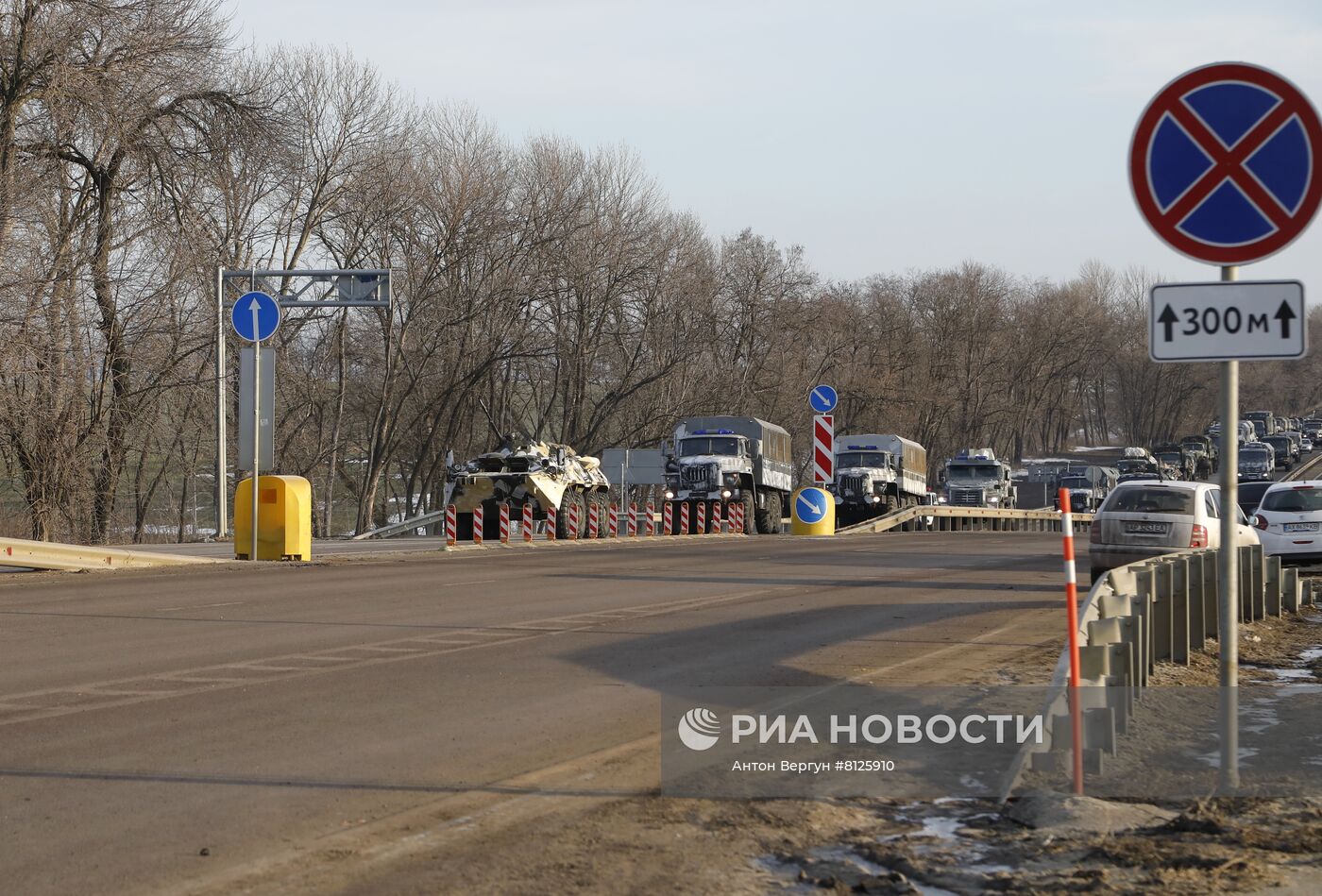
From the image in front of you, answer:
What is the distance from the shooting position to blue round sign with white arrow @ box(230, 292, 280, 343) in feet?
78.3

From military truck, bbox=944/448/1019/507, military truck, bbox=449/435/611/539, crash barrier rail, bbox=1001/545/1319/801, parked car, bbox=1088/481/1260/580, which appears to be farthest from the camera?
military truck, bbox=944/448/1019/507

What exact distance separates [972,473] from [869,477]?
35.4 feet

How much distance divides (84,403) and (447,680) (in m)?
29.2

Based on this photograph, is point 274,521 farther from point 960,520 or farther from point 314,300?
point 960,520

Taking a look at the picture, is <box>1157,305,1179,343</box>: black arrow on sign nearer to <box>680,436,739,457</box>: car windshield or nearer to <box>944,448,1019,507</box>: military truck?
<box>680,436,739,457</box>: car windshield

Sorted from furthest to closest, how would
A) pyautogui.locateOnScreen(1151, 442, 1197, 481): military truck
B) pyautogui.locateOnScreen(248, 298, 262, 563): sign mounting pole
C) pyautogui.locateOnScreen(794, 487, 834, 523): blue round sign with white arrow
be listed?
pyautogui.locateOnScreen(1151, 442, 1197, 481): military truck < pyautogui.locateOnScreen(794, 487, 834, 523): blue round sign with white arrow < pyautogui.locateOnScreen(248, 298, 262, 563): sign mounting pole

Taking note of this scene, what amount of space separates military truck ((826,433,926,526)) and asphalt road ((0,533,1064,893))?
29.0 meters

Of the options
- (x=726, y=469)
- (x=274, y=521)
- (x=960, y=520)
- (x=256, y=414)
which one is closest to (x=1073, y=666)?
(x=274, y=521)

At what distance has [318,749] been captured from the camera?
807 centimetres

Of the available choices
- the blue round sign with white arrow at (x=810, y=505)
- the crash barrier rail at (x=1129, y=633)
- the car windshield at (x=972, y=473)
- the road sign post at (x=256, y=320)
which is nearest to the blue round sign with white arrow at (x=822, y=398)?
the blue round sign with white arrow at (x=810, y=505)

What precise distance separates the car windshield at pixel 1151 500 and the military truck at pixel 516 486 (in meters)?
16.6

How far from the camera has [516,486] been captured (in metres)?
34.0

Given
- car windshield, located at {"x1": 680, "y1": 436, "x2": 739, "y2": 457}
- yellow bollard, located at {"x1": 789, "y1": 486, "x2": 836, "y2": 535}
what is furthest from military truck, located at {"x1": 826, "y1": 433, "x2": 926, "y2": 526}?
yellow bollard, located at {"x1": 789, "y1": 486, "x2": 836, "y2": 535}

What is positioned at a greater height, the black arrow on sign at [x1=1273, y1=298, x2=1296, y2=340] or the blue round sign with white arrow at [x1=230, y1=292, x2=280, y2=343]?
the blue round sign with white arrow at [x1=230, y1=292, x2=280, y2=343]
